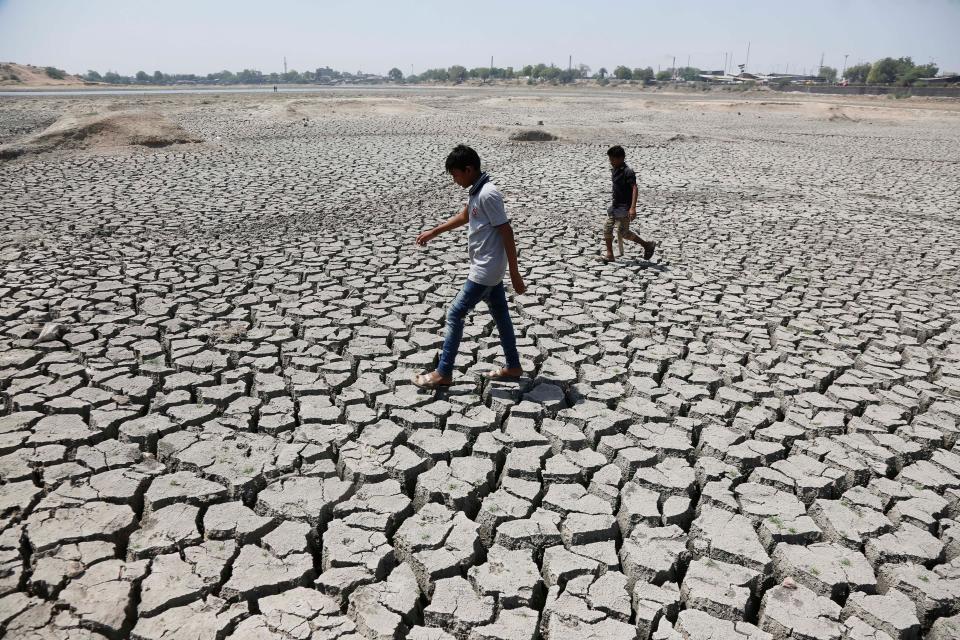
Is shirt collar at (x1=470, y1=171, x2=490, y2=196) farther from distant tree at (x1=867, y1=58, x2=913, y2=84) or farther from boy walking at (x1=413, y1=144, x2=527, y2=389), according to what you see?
distant tree at (x1=867, y1=58, x2=913, y2=84)

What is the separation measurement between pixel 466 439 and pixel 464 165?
1443 millimetres

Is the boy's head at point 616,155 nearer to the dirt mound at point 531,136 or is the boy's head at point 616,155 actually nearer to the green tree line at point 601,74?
the dirt mound at point 531,136

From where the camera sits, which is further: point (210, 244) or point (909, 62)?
point (909, 62)

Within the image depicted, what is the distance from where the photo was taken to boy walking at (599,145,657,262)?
6.14 m

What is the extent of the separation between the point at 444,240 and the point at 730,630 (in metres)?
5.55

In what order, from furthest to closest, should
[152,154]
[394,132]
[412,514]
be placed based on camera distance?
[394,132], [152,154], [412,514]

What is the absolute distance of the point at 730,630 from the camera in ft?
7.26

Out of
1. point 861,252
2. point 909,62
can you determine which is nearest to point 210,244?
point 861,252

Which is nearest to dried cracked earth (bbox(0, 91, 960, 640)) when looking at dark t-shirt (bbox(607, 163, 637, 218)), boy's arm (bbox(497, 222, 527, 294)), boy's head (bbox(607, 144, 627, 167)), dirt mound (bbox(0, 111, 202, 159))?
dark t-shirt (bbox(607, 163, 637, 218))

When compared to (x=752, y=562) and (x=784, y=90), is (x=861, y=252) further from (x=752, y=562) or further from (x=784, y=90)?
(x=784, y=90)

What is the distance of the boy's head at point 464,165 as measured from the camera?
3.27 meters

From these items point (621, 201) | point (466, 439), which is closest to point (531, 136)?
point (621, 201)

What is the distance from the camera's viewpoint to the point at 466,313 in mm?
3658

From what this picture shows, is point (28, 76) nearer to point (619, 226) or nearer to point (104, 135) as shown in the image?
point (104, 135)
